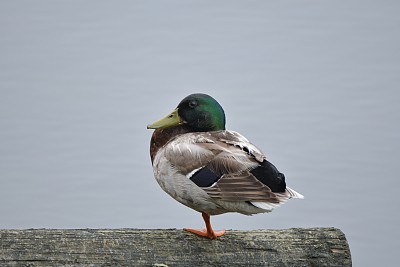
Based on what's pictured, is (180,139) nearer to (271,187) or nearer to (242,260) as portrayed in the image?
(271,187)

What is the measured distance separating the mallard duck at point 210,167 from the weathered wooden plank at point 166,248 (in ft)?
0.49

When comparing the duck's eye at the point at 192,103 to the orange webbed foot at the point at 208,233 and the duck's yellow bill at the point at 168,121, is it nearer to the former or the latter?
the duck's yellow bill at the point at 168,121

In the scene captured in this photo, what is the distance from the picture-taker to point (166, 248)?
2.98m

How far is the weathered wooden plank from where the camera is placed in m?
2.81

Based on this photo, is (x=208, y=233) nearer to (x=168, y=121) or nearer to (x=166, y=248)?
(x=166, y=248)

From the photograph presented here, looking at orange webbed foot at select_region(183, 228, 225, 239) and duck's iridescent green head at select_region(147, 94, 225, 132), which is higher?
duck's iridescent green head at select_region(147, 94, 225, 132)

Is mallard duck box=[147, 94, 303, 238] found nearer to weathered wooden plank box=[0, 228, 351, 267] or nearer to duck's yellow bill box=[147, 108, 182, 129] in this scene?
duck's yellow bill box=[147, 108, 182, 129]

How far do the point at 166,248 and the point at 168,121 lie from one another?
3.47 ft

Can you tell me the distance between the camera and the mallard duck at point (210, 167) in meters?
3.22

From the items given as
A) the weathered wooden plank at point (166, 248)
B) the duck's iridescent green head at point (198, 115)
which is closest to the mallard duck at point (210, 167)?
the duck's iridescent green head at point (198, 115)

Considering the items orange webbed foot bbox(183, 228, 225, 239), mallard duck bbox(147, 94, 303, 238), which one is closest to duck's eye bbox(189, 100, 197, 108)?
mallard duck bbox(147, 94, 303, 238)

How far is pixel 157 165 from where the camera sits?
3678mm

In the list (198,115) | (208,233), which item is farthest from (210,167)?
(198,115)

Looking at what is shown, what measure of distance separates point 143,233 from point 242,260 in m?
0.42
